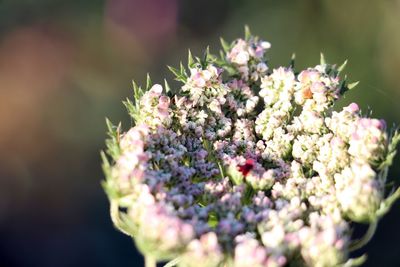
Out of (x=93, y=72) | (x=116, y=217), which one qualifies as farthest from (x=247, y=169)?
(x=93, y=72)

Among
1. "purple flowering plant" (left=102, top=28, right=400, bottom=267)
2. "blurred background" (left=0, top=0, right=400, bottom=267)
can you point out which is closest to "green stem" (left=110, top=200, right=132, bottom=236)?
"purple flowering plant" (left=102, top=28, right=400, bottom=267)

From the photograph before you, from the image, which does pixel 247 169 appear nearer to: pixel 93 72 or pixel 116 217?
pixel 116 217

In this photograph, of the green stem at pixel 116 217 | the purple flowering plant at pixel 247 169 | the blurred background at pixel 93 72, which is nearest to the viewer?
the purple flowering plant at pixel 247 169

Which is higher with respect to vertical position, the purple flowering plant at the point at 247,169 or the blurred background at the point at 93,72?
the blurred background at the point at 93,72

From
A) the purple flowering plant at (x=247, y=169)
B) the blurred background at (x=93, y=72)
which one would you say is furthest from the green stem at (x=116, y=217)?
the blurred background at (x=93, y=72)

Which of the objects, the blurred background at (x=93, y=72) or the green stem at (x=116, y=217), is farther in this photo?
the blurred background at (x=93, y=72)

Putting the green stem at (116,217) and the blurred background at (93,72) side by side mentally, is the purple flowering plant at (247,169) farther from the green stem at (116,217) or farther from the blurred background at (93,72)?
the blurred background at (93,72)

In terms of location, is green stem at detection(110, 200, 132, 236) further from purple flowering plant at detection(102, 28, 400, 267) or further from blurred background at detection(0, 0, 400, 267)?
blurred background at detection(0, 0, 400, 267)

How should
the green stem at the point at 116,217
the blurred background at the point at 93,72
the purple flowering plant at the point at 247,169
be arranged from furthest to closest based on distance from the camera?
1. the blurred background at the point at 93,72
2. the green stem at the point at 116,217
3. the purple flowering plant at the point at 247,169
